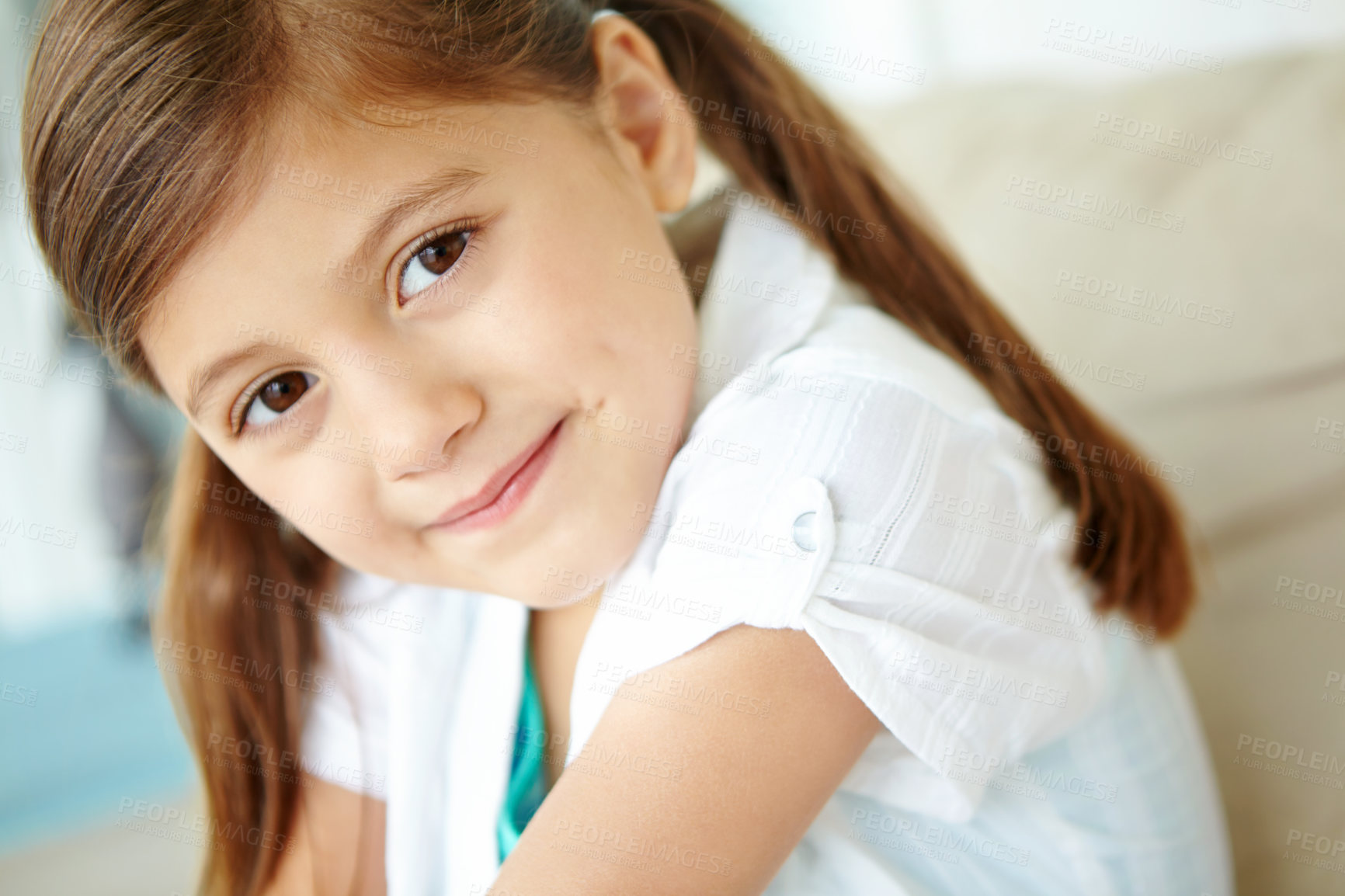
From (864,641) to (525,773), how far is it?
12.1 inches

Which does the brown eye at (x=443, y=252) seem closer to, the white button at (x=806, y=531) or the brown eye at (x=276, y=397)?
the brown eye at (x=276, y=397)

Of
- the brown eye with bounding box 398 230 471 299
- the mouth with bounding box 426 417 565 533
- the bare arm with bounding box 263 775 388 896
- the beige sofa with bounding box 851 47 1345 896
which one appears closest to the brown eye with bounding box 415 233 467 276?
the brown eye with bounding box 398 230 471 299

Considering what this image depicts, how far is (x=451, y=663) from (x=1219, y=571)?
0.62 metres

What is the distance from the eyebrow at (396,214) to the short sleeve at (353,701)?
0.30m

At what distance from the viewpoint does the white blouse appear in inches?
19.2

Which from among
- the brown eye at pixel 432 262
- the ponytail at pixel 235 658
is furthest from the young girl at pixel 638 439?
the ponytail at pixel 235 658

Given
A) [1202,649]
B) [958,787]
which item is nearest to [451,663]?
[958,787]

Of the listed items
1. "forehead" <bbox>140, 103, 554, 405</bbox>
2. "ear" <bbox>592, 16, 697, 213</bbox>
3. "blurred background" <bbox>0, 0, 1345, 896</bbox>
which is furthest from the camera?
"blurred background" <bbox>0, 0, 1345, 896</bbox>

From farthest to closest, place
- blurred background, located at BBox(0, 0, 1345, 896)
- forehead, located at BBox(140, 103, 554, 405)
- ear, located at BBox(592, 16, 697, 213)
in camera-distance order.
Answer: blurred background, located at BBox(0, 0, 1345, 896), ear, located at BBox(592, 16, 697, 213), forehead, located at BBox(140, 103, 554, 405)

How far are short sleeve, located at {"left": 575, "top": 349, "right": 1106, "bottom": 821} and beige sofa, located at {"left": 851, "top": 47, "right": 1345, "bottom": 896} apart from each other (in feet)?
0.68

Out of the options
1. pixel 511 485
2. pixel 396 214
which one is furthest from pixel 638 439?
pixel 396 214

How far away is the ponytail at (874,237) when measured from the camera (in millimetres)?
683

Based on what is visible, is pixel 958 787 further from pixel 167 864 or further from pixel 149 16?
pixel 167 864

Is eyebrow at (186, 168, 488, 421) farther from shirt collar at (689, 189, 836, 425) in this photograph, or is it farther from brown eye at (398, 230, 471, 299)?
shirt collar at (689, 189, 836, 425)
